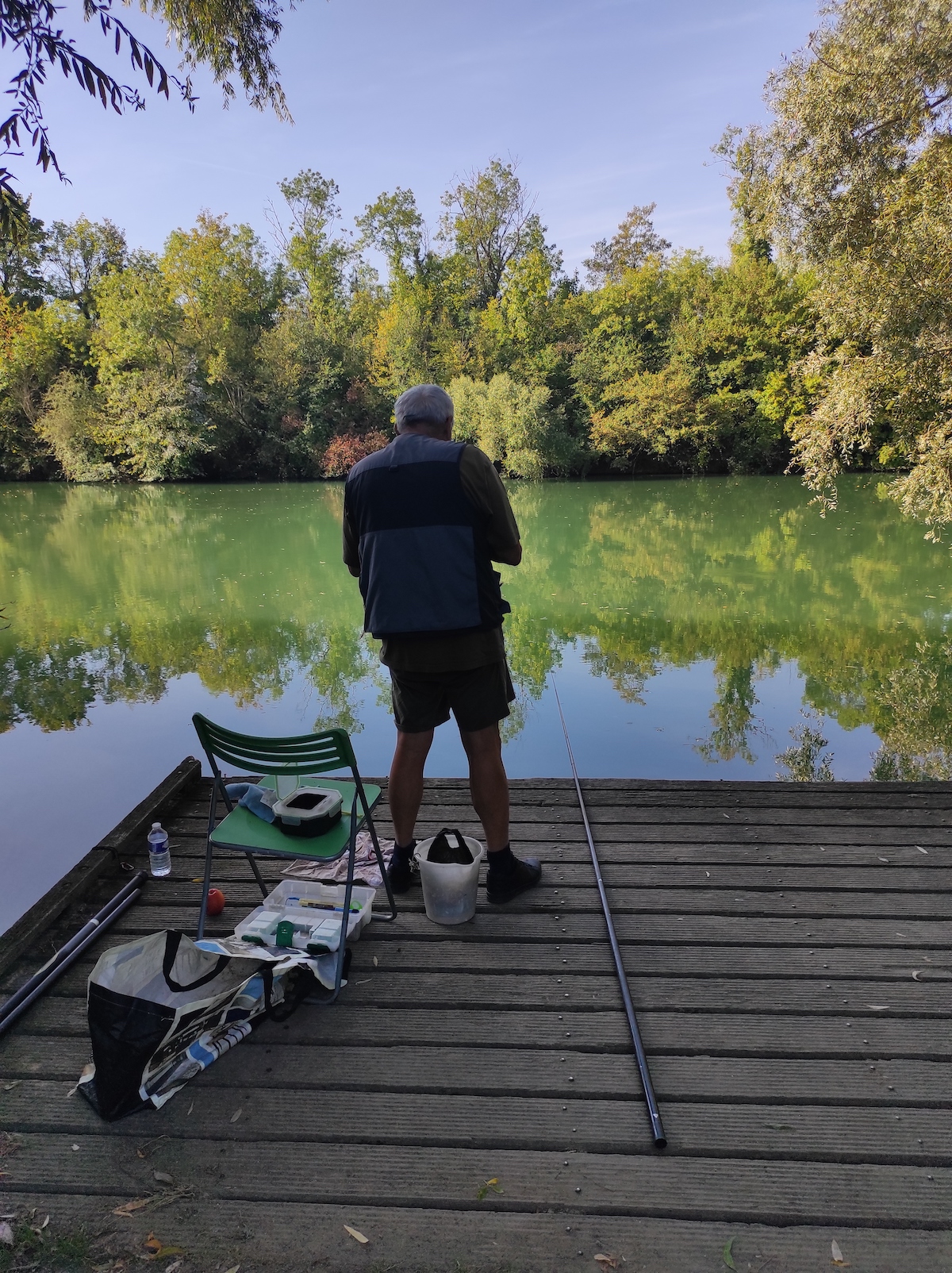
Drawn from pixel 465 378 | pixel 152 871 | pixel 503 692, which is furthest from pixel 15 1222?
pixel 465 378

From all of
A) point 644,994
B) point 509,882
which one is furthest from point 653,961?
point 509,882

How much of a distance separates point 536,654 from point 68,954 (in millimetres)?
4934

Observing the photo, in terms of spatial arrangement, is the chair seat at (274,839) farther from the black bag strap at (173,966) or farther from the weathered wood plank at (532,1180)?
the weathered wood plank at (532,1180)

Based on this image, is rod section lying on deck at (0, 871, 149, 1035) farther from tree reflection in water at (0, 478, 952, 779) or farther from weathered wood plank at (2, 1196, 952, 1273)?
tree reflection in water at (0, 478, 952, 779)

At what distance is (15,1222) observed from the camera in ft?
4.84

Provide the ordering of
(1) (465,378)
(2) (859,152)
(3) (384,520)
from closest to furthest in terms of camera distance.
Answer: (3) (384,520), (2) (859,152), (1) (465,378)

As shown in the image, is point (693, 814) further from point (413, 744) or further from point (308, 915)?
point (308, 915)

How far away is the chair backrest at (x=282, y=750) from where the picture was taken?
2014mm

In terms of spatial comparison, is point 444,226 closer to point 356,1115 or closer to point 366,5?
point 366,5

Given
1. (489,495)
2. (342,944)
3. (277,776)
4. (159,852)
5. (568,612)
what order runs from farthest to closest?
(568,612) < (159,852) < (277,776) < (489,495) < (342,944)

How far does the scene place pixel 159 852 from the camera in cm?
269

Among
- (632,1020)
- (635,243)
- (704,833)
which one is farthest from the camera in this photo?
(635,243)

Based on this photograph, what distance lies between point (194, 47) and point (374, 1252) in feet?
15.1

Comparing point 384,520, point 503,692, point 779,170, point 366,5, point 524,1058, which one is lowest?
point 524,1058
